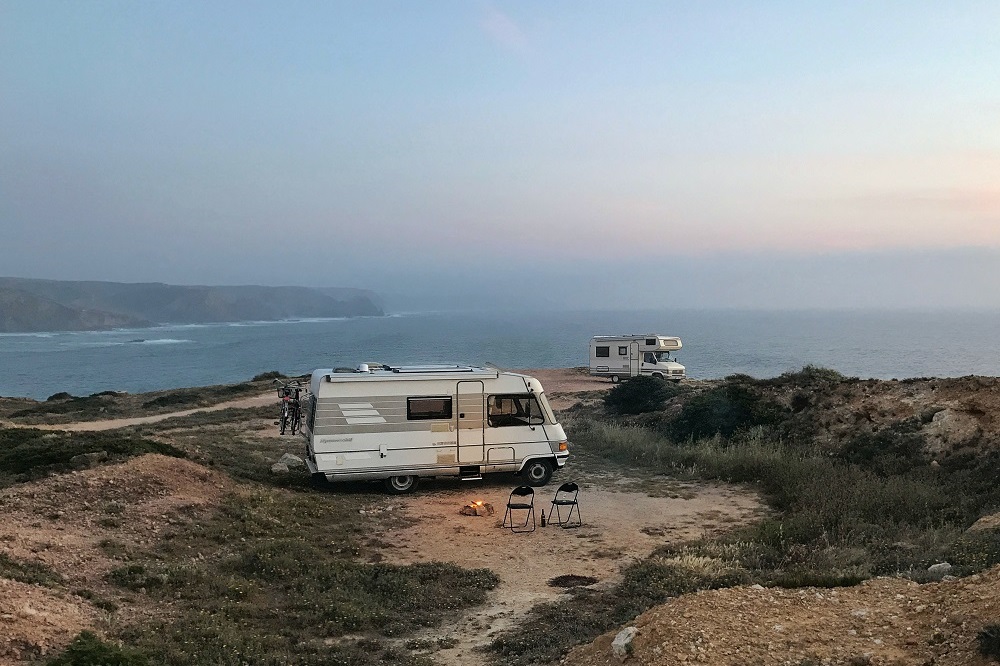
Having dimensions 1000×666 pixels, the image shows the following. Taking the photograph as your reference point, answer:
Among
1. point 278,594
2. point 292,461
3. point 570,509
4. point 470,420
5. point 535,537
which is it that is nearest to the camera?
point 278,594

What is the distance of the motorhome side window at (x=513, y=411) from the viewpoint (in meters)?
14.9

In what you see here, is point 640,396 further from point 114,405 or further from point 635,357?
point 114,405

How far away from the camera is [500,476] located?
1623cm

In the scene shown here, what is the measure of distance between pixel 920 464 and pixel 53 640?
16403 mm

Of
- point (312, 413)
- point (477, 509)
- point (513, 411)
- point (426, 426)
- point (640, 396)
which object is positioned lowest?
point (477, 509)

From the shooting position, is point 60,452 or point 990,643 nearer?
point 990,643

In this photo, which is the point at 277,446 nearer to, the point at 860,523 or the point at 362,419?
the point at 362,419

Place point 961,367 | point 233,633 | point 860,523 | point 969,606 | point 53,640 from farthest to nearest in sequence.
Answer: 1. point 961,367
2. point 860,523
3. point 233,633
4. point 53,640
5. point 969,606

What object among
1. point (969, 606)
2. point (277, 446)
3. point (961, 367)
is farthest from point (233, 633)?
point (961, 367)

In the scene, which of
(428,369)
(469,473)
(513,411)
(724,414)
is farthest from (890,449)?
(428,369)

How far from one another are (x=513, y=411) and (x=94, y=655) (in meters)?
10.1

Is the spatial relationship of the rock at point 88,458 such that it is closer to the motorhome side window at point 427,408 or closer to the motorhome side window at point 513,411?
the motorhome side window at point 427,408

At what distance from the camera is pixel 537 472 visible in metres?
15.4

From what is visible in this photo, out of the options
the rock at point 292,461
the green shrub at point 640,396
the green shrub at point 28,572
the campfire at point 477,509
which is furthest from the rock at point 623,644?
the green shrub at point 640,396
